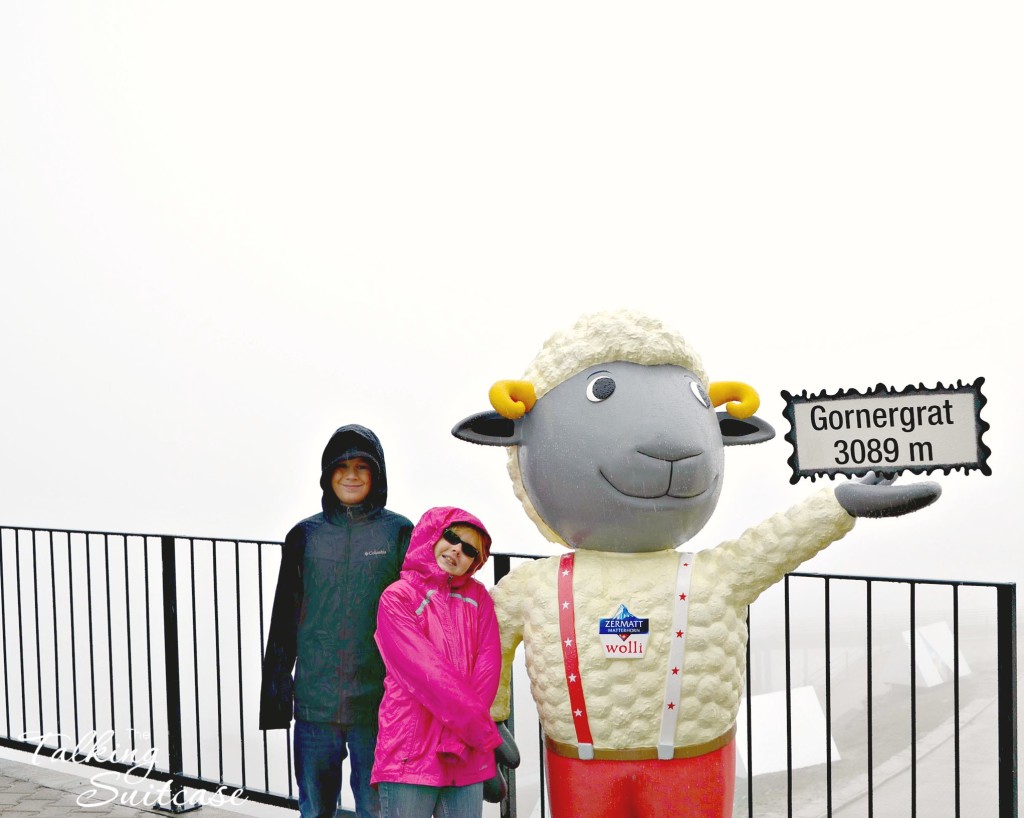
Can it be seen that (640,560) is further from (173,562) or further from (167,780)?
(167,780)

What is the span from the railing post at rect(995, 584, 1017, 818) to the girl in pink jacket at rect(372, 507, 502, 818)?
5.31 ft

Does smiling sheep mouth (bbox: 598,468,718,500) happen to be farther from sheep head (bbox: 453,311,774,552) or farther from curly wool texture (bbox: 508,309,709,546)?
curly wool texture (bbox: 508,309,709,546)

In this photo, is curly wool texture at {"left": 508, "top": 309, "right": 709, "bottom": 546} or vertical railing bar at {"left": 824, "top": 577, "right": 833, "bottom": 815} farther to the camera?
vertical railing bar at {"left": 824, "top": 577, "right": 833, "bottom": 815}

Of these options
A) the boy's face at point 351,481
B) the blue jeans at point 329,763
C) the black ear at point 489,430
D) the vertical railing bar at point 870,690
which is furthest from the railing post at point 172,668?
the vertical railing bar at point 870,690

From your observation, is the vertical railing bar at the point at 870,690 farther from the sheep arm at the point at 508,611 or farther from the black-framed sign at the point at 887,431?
the sheep arm at the point at 508,611

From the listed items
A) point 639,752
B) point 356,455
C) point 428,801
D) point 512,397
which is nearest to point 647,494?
point 512,397

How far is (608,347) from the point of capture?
9.70 feet

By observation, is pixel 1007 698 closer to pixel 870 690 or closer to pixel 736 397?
pixel 870 690

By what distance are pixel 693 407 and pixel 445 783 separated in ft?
4.33

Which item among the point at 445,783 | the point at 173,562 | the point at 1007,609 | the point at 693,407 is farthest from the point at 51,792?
the point at 1007,609

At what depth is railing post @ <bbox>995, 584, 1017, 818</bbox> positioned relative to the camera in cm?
310

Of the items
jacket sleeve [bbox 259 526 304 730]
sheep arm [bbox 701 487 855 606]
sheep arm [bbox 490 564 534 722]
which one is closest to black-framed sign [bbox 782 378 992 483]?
sheep arm [bbox 701 487 855 606]

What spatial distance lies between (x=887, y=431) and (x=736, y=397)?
0.60 metres

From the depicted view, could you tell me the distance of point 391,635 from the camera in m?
2.84
